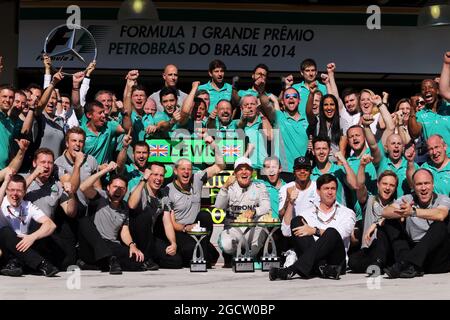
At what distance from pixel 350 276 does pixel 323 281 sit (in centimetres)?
53

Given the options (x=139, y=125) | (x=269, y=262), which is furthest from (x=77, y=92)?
(x=269, y=262)

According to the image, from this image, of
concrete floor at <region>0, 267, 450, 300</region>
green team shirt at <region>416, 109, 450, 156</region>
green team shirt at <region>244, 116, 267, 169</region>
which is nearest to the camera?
concrete floor at <region>0, 267, 450, 300</region>

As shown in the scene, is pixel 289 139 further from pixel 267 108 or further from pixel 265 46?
pixel 265 46

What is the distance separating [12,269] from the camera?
10297 mm

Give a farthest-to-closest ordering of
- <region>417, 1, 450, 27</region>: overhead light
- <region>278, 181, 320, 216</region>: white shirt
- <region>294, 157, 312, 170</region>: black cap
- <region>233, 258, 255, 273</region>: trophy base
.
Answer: <region>417, 1, 450, 27</region>: overhead light, <region>294, 157, 312, 170</region>: black cap, <region>278, 181, 320, 216</region>: white shirt, <region>233, 258, 255, 273</region>: trophy base

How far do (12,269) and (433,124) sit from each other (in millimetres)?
4890

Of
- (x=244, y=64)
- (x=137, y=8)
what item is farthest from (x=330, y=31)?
(x=137, y=8)

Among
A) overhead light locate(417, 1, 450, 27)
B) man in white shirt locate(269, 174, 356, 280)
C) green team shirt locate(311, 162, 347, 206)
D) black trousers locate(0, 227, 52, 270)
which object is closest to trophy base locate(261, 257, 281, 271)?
man in white shirt locate(269, 174, 356, 280)

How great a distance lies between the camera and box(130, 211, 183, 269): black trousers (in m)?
11.1

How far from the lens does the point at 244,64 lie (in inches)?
640

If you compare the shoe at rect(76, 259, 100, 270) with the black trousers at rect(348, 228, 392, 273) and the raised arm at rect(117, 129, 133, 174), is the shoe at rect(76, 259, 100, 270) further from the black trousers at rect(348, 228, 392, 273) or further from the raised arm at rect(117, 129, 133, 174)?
the black trousers at rect(348, 228, 392, 273)

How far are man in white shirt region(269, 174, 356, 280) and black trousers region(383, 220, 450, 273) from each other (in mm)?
434

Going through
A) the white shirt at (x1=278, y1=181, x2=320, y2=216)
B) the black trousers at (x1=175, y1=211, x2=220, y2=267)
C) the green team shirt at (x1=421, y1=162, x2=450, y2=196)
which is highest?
the green team shirt at (x1=421, y1=162, x2=450, y2=196)

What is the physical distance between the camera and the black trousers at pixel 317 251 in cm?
1023
